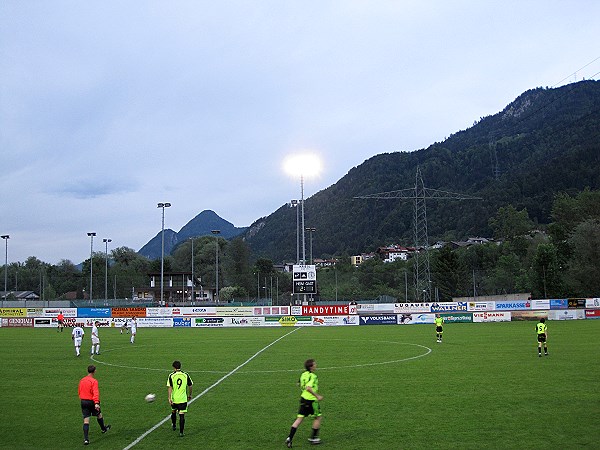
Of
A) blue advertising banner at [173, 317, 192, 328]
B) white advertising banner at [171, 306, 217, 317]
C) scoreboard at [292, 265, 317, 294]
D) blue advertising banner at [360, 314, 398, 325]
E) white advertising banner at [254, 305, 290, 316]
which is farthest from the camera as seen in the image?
white advertising banner at [171, 306, 217, 317]

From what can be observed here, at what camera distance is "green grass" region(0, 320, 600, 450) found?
13125 millimetres

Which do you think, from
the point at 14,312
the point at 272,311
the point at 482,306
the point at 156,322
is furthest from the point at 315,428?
the point at 14,312

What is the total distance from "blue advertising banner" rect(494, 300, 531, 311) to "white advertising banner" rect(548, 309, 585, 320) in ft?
8.33

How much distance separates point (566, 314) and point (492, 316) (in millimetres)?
8591

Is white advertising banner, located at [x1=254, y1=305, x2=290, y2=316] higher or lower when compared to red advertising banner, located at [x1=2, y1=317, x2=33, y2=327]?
higher

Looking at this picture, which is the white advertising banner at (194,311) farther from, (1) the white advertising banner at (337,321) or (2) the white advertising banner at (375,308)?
(2) the white advertising banner at (375,308)

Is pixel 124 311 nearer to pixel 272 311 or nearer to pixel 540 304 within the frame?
pixel 272 311

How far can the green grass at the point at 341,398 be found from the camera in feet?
43.1

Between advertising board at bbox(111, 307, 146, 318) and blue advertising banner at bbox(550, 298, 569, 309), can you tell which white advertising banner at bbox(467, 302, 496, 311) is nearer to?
blue advertising banner at bbox(550, 298, 569, 309)

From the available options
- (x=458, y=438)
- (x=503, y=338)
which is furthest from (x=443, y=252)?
(x=458, y=438)

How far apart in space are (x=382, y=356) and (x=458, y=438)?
17.2m

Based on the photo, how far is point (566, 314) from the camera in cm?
6262

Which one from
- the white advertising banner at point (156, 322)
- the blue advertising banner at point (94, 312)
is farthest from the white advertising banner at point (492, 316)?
the blue advertising banner at point (94, 312)

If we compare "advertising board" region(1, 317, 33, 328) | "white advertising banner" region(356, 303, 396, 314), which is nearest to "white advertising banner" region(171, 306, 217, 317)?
"advertising board" region(1, 317, 33, 328)
